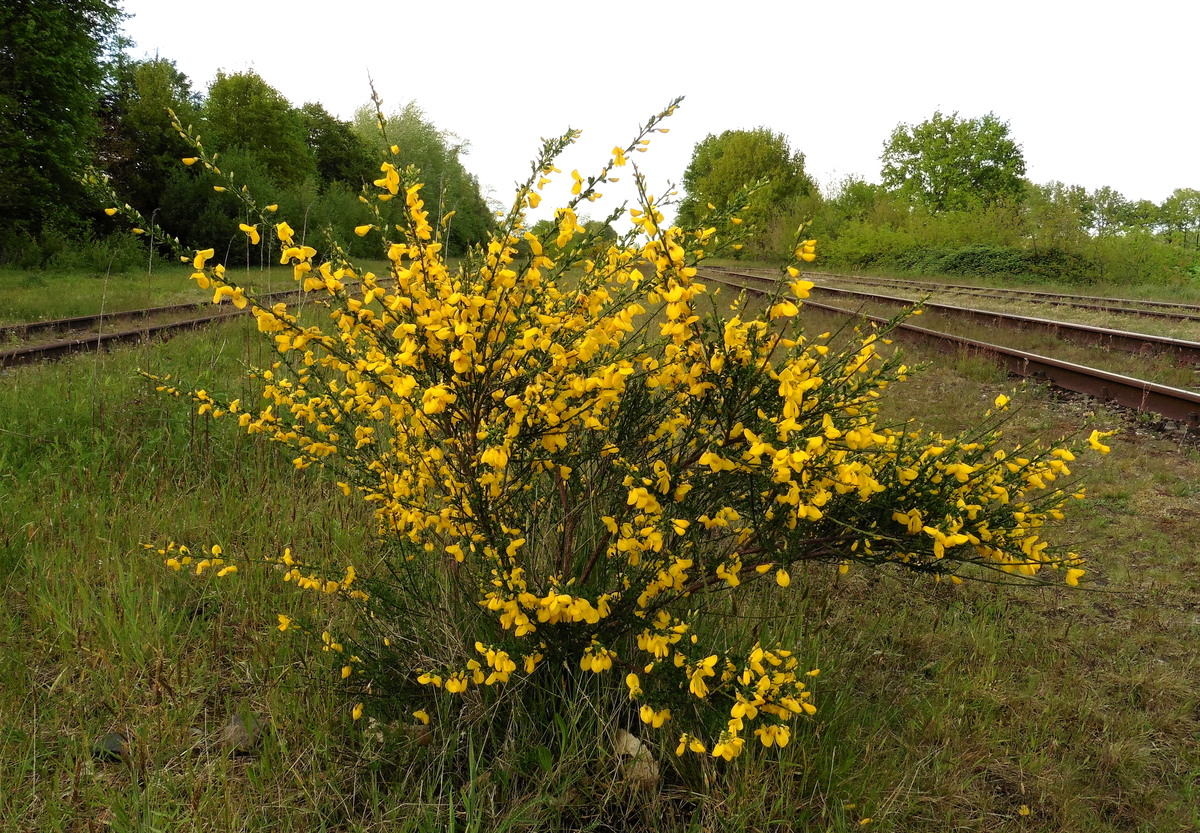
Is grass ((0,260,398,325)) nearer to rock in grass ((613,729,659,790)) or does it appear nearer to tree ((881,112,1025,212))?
rock in grass ((613,729,659,790))

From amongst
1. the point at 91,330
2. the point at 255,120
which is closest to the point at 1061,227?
the point at 91,330

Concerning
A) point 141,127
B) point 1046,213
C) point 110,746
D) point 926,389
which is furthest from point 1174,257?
point 141,127

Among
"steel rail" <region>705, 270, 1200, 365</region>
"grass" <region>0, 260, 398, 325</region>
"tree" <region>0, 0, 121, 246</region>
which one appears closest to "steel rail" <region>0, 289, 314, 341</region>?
"grass" <region>0, 260, 398, 325</region>

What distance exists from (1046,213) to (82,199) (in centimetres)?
2995

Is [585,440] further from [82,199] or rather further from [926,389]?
[82,199]

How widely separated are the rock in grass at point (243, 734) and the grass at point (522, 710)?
3 centimetres

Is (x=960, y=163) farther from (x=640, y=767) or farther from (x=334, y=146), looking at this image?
(x=640, y=767)

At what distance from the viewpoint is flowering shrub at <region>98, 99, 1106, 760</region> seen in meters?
1.67

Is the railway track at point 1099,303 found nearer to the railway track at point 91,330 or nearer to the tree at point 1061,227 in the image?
the tree at point 1061,227

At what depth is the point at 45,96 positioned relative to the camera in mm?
14867

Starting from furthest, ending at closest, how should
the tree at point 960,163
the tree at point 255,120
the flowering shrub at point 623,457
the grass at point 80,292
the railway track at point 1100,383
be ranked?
1. the tree at point 960,163
2. the tree at point 255,120
3. the grass at point 80,292
4. the railway track at point 1100,383
5. the flowering shrub at point 623,457

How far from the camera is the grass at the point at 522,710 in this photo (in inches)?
69.5

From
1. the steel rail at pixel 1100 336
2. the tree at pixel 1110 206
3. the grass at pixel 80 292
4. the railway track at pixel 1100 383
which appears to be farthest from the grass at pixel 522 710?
the tree at pixel 1110 206

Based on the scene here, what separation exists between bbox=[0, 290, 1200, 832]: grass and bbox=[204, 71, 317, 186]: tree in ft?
110
